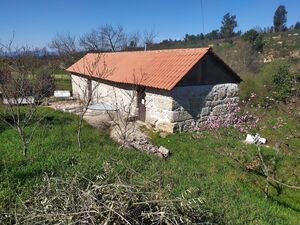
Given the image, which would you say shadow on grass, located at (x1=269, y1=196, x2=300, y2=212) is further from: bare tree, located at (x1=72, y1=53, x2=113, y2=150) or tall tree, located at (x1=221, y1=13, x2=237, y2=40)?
tall tree, located at (x1=221, y1=13, x2=237, y2=40)

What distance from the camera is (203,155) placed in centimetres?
941

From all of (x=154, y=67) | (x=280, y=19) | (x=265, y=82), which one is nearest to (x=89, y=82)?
(x=154, y=67)

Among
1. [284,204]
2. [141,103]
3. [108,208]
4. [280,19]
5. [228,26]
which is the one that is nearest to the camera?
[108,208]

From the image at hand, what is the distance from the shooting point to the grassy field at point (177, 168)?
522cm

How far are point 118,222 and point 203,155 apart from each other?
6721 mm

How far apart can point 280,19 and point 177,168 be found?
203 feet

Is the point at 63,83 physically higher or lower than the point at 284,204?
higher

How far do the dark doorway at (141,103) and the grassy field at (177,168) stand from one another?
3172 mm

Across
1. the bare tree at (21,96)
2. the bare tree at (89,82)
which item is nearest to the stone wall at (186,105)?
the bare tree at (89,82)

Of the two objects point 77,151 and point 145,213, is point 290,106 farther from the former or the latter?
point 145,213

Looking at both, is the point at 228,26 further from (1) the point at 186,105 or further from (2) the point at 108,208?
(2) the point at 108,208

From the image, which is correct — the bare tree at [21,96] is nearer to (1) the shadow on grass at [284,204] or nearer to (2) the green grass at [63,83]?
(1) the shadow on grass at [284,204]

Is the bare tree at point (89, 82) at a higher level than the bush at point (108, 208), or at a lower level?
higher

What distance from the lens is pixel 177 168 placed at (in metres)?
7.27
